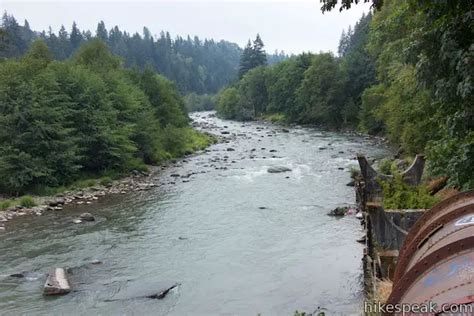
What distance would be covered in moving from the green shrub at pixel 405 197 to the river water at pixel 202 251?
3039 millimetres

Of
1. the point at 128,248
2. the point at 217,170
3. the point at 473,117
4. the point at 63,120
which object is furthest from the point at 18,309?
the point at 217,170

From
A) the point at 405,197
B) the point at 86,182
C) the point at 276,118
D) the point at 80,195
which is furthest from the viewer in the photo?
the point at 276,118

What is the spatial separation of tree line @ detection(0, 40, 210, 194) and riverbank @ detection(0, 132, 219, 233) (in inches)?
52.5

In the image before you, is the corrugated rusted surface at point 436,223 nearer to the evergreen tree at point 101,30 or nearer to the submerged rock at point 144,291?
the submerged rock at point 144,291

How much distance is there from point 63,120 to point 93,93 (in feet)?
→ 15.7

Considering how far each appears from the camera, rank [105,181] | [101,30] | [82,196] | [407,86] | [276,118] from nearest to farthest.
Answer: [407,86], [82,196], [105,181], [276,118], [101,30]

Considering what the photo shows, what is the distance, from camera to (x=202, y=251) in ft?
61.5

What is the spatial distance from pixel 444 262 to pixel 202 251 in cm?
1548

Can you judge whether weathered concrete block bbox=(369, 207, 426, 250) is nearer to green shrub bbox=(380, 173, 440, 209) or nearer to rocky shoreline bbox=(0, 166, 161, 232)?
green shrub bbox=(380, 173, 440, 209)

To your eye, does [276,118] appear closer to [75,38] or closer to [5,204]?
[5,204]

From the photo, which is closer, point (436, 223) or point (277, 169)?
point (436, 223)

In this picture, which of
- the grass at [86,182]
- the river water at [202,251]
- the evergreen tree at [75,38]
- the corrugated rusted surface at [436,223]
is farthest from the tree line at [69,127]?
the evergreen tree at [75,38]

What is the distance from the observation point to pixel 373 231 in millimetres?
11609

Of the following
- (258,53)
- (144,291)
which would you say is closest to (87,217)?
(144,291)
